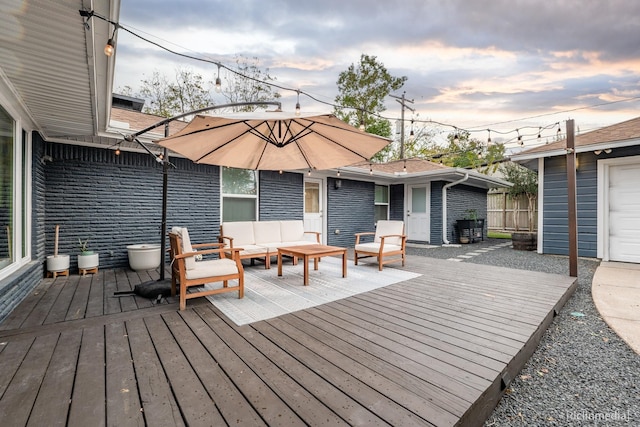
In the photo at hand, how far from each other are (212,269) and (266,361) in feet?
5.49

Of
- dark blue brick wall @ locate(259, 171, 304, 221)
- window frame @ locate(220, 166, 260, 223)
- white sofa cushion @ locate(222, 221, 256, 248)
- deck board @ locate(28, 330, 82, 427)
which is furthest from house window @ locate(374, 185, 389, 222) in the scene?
deck board @ locate(28, 330, 82, 427)

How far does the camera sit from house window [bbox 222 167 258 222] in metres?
6.54

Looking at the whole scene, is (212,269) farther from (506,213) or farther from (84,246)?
(506,213)

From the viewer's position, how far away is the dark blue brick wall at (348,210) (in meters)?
8.59

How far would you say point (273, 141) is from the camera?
3.89 m

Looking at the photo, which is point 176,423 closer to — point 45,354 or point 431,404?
point 431,404

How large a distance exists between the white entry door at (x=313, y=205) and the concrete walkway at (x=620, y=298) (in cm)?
581

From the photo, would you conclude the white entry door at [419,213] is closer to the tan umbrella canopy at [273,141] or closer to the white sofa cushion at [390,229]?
the white sofa cushion at [390,229]

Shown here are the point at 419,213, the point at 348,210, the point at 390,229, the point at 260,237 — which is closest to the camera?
the point at 260,237

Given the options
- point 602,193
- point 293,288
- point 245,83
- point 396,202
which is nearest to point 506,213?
point 396,202

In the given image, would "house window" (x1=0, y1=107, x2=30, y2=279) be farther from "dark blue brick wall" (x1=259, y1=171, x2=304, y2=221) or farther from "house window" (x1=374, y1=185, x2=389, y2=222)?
"house window" (x1=374, y1=185, x2=389, y2=222)

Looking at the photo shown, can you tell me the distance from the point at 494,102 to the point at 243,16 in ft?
27.9

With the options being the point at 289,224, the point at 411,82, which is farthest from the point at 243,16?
the point at 411,82

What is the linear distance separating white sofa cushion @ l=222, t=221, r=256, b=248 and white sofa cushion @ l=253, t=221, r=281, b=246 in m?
0.10
